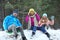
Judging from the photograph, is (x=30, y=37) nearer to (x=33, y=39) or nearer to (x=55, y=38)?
(x=33, y=39)

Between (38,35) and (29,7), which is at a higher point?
(38,35)

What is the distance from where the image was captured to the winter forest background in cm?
1862

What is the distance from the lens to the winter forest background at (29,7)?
18.6 m

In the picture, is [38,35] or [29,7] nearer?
[38,35]

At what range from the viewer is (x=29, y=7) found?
1888 centimetres

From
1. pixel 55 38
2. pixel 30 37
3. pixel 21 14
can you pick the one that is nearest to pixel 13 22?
pixel 30 37

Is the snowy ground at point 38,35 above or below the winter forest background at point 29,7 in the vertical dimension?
above

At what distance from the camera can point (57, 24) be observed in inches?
760

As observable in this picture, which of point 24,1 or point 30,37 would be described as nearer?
point 30,37

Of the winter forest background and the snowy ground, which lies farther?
the winter forest background

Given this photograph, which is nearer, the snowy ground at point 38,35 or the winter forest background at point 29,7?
the snowy ground at point 38,35

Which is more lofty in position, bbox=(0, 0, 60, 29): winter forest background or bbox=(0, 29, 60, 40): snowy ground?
bbox=(0, 29, 60, 40): snowy ground

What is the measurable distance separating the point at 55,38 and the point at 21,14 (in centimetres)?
834

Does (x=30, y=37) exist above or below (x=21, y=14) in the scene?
Answer: above
